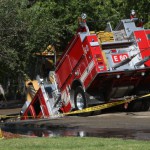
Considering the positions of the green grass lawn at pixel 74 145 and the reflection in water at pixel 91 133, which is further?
the reflection in water at pixel 91 133

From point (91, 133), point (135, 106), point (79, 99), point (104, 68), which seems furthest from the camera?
point (135, 106)

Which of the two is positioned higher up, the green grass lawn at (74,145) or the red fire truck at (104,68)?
the red fire truck at (104,68)

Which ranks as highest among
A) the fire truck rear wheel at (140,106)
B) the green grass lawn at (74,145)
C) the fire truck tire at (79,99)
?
the fire truck tire at (79,99)

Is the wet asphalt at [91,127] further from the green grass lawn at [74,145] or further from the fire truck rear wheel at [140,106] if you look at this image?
the green grass lawn at [74,145]

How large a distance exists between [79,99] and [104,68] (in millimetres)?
2146

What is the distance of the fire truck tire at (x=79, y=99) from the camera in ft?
59.6

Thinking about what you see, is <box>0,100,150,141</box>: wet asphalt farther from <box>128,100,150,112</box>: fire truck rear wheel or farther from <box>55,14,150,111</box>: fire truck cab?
<box>55,14,150,111</box>: fire truck cab

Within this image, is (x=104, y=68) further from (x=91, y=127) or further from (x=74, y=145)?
(x=74, y=145)

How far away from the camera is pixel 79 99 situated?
18.6 metres

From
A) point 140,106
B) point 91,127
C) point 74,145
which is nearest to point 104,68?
point 91,127

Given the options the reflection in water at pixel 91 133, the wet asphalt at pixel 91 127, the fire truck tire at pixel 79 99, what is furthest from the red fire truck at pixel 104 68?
the reflection in water at pixel 91 133

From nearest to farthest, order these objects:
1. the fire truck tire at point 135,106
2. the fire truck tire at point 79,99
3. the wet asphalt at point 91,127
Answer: the wet asphalt at point 91,127 < the fire truck tire at point 79,99 < the fire truck tire at point 135,106

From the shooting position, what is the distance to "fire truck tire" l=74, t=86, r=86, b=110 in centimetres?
1817

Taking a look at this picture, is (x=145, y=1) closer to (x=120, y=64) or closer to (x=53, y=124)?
(x=120, y=64)
